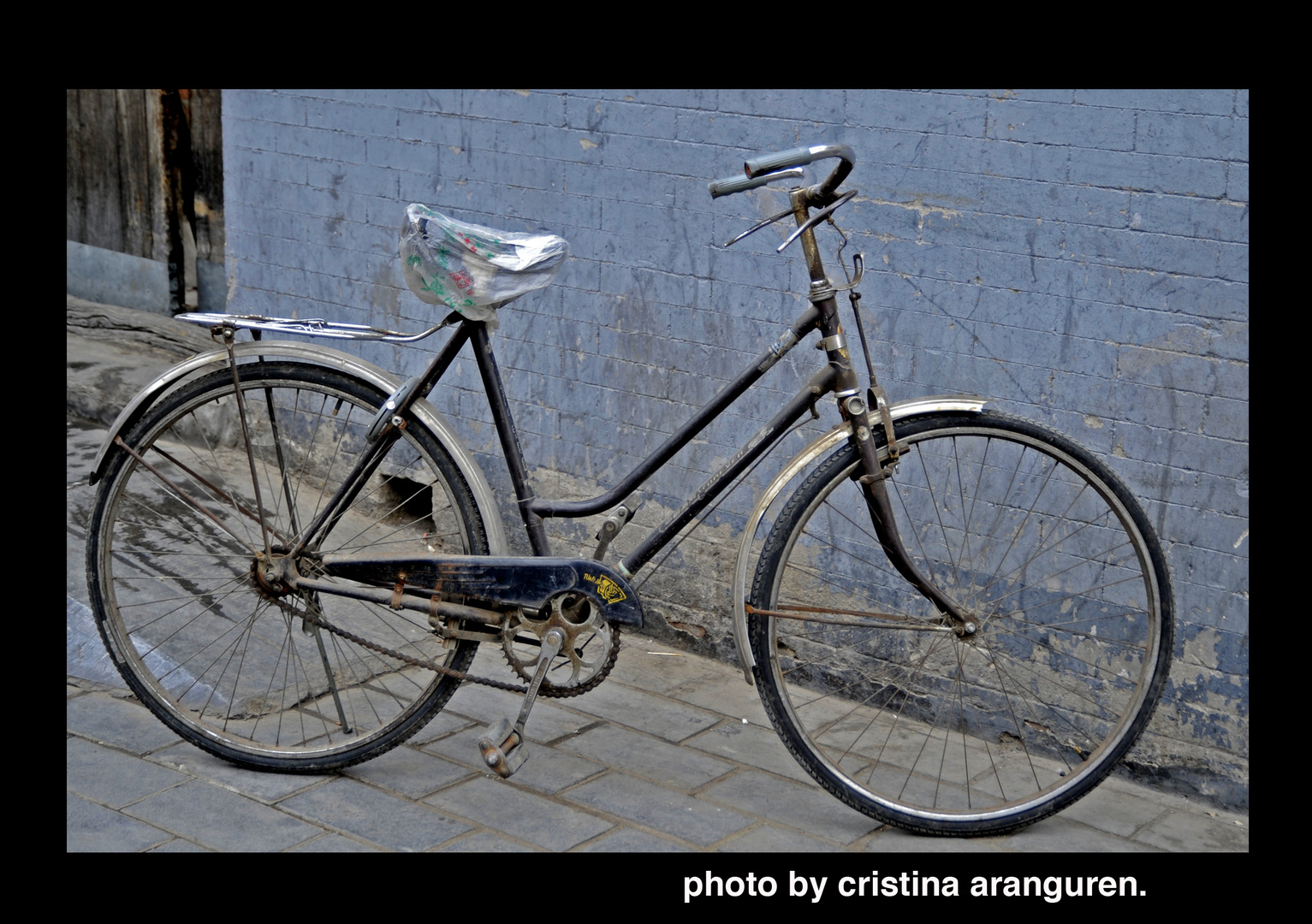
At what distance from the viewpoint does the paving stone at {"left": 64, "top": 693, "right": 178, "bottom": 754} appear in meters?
3.68

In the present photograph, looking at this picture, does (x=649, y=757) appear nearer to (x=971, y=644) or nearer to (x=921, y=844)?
(x=921, y=844)

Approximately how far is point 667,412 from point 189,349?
3.15 meters

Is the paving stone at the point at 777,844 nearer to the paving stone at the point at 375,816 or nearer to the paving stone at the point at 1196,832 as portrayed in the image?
the paving stone at the point at 375,816

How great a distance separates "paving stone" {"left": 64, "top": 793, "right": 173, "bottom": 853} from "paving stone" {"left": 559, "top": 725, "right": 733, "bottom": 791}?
116cm

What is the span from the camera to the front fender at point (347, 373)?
11.2 ft

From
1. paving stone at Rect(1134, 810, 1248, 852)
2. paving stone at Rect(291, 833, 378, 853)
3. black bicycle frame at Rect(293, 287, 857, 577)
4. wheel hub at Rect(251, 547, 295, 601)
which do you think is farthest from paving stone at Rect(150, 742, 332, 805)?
paving stone at Rect(1134, 810, 1248, 852)

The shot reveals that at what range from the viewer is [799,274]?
4074mm

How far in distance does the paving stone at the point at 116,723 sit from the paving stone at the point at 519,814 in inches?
34.9

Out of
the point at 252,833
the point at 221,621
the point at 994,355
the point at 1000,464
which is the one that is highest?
the point at 994,355

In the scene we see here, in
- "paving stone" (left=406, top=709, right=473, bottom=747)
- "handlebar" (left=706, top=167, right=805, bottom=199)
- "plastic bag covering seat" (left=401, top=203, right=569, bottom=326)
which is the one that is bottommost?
"paving stone" (left=406, top=709, right=473, bottom=747)

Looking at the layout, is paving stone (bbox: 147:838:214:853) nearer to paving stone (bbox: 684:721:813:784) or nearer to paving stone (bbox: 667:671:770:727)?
paving stone (bbox: 684:721:813:784)

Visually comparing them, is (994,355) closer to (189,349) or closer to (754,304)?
(754,304)

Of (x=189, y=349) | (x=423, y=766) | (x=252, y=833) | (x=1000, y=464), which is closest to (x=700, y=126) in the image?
(x=1000, y=464)

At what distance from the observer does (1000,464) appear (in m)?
3.83
